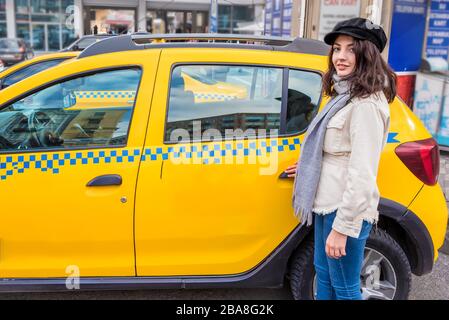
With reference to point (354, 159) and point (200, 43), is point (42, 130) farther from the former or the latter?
point (354, 159)

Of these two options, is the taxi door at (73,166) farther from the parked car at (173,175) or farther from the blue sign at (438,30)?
the blue sign at (438,30)

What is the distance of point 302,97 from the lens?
2555mm

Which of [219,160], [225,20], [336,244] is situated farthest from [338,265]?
[225,20]

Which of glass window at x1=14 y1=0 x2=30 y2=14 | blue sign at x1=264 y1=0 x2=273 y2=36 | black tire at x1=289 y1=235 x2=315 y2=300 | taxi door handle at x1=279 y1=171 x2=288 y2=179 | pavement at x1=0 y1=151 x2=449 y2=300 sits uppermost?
glass window at x1=14 y1=0 x2=30 y2=14

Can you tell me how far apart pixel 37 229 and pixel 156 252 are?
2.09 feet

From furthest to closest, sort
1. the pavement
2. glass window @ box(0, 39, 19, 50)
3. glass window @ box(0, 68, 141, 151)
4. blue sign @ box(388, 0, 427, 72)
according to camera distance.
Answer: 1. glass window @ box(0, 39, 19, 50)
2. blue sign @ box(388, 0, 427, 72)
3. the pavement
4. glass window @ box(0, 68, 141, 151)

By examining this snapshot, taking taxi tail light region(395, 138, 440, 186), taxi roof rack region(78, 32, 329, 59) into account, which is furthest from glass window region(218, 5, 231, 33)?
taxi tail light region(395, 138, 440, 186)

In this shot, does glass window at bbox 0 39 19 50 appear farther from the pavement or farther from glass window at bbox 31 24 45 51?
the pavement

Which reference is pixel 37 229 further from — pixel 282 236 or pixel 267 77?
pixel 267 77

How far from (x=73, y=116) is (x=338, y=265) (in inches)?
63.8

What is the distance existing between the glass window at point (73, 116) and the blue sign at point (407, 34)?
4905 mm

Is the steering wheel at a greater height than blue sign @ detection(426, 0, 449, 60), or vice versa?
blue sign @ detection(426, 0, 449, 60)

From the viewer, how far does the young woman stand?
1.86 metres

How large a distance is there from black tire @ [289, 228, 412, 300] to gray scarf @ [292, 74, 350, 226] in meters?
0.49
